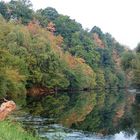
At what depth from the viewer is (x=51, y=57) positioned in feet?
265

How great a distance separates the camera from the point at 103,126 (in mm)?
39125

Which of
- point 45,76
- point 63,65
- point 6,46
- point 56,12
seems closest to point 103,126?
point 6,46

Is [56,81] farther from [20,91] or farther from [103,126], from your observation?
[103,126]

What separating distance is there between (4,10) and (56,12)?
70.9 ft

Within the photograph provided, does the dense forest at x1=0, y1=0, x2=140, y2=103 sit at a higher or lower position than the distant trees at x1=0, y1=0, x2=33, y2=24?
lower

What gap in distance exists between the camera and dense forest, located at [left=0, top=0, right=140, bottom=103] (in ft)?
221

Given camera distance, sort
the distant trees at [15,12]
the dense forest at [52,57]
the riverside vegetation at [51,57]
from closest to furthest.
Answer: the riverside vegetation at [51,57] → the dense forest at [52,57] → the distant trees at [15,12]

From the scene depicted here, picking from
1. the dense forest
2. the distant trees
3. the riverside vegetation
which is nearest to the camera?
the riverside vegetation

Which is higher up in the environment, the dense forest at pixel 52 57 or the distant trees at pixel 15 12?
the distant trees at pixel 15 12

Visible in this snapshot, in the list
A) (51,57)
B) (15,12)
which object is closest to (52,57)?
(51,57)

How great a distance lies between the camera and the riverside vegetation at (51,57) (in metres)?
66.0

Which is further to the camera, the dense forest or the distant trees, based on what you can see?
the distant trees

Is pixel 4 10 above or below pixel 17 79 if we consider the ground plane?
above

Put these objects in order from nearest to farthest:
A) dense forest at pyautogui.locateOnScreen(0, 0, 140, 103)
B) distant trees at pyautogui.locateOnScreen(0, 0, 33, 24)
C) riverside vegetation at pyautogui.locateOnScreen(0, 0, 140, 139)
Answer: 1. riverside vegetation at pyautogui.locateOnScreen(0, 0, 140, 139)
2. dense forest at pyautogui.locateOnScreen(0, 0, 140, 103)
3. distant trees at pyautogui.locateOnScreen(0, 0, 33, 24)
